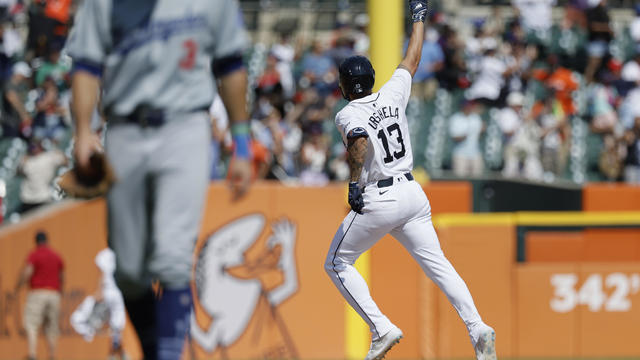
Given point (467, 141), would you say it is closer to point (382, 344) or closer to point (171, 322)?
point (382, 344)

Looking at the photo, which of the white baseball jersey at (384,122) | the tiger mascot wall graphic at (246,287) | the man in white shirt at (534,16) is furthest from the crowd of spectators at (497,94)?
the white baseball jersey at (384,122)

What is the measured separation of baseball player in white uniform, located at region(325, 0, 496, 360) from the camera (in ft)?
14.2

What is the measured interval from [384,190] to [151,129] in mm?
1124

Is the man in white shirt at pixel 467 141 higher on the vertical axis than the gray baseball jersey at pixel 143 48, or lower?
lower

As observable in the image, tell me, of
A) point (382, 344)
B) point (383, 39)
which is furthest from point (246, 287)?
point (382, 344)

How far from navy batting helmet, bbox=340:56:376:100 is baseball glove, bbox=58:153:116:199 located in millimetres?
1067

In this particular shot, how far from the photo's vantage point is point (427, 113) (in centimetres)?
1802

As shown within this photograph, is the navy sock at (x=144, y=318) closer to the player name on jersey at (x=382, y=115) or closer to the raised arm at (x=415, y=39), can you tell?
the player name on jersey at (x=382, y=115)

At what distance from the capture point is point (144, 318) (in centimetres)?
416

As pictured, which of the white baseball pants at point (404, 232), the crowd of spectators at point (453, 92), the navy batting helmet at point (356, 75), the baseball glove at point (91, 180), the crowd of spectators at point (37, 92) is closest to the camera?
the baseball glove at point (91, 180)

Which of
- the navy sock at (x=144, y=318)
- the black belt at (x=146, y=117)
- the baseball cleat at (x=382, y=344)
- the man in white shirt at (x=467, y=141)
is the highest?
the black belt at (x=146, y=117)

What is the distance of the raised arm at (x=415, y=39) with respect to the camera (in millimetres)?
4402

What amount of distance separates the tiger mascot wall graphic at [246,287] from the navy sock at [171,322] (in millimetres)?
8801

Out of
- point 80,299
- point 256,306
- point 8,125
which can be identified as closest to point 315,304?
point 256,306
